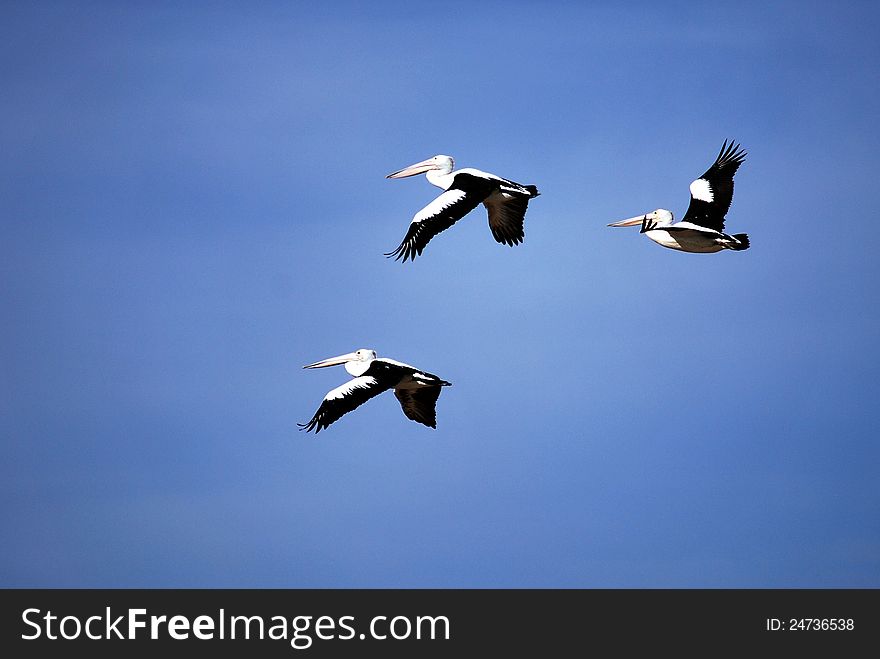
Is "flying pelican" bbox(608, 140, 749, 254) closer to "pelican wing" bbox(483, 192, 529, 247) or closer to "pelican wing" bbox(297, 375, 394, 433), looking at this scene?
"pelican wing" bbox(483, 192, 529, 247)

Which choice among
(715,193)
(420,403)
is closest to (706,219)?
(715,193)

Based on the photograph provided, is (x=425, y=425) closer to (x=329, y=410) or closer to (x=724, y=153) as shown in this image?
(x=329, y=410)

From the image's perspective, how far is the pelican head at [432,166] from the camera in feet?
89.8

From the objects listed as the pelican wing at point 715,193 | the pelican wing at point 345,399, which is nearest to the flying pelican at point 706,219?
the pelican wing at point 715,193

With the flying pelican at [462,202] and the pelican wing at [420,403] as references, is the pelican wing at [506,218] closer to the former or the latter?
the flying pelican at [462,202]

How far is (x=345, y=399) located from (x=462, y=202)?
3512 millimetres

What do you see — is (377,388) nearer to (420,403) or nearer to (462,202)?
(420,403)

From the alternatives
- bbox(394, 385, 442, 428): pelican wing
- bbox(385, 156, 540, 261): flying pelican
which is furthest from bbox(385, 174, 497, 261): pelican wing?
bbox(394, 385, 442, 428): pelican wing

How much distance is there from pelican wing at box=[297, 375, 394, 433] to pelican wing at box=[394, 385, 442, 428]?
1003 millimetres

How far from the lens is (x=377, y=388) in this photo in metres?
24.3

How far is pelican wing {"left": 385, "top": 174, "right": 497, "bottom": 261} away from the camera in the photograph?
24281 millimetres
